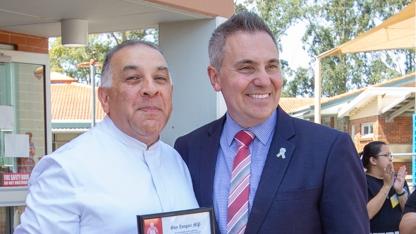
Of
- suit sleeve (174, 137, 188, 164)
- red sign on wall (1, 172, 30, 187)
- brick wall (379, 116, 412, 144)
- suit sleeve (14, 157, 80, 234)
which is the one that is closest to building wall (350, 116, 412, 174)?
brick wall (379, 116, 412, 144)

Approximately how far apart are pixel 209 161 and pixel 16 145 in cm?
511

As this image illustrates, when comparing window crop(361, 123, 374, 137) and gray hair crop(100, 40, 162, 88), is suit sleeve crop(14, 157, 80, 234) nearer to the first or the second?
gray hair crop(100, 40, 162, 88)

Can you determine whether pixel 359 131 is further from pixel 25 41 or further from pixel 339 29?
pixel 25 41

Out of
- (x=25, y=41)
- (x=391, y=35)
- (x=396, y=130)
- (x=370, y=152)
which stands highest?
(x=391, y=35)

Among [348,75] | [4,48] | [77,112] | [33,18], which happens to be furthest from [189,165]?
[348,75]

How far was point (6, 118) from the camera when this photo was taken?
7.56 m

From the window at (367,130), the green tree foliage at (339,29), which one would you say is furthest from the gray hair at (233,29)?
the green tree foliage at (339,29)

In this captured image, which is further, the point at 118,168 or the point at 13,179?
the point at 13,179

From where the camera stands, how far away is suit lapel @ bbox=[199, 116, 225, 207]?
290 centimetres

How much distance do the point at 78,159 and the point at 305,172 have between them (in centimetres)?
86

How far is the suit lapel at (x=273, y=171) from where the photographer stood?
2719 millimetres

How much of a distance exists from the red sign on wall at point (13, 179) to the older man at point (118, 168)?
4.90 meters

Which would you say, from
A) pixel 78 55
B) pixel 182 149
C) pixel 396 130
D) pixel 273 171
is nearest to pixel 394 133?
pixel 396 130

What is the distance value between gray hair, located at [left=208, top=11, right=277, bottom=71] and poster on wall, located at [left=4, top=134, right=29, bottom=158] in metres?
5.05
